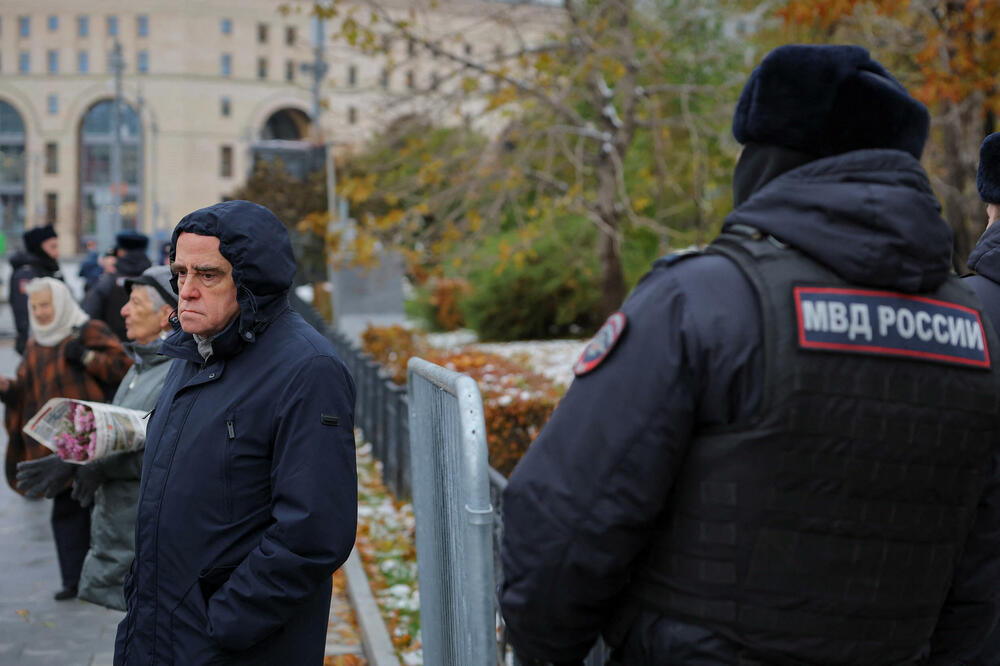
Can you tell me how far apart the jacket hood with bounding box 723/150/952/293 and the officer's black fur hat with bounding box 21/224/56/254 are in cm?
990

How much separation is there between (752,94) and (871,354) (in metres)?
0.53

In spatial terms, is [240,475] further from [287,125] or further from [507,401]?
[287,125]

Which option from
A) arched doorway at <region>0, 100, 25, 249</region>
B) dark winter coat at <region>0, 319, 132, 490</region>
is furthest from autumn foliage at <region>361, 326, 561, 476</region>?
arched doorway at <region>0, 100, 25, 249</region>

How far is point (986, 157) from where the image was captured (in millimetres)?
3203

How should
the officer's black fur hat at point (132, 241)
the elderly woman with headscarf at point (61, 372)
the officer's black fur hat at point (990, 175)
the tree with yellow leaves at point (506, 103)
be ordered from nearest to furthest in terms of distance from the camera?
1. the officer's black fur hat at point (990, 175)
2. the elderly woman with headscarf at point (61, 372)
3. the officer's black fur hat at point (132, 241)
4. the tree with yellow leaves at point (506, 103)

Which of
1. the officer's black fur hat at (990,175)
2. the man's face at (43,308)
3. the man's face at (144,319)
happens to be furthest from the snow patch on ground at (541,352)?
the officer's black fur hat at (990,175)

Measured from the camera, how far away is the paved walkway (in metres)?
5.46

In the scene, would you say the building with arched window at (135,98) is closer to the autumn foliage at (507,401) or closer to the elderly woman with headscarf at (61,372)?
the autumn foliage at (507,401)

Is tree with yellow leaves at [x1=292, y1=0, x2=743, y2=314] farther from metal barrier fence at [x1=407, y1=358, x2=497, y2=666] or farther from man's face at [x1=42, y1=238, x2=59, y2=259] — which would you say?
metal barrier fence at [x1=407, y1=358, x2=497, y2=666]

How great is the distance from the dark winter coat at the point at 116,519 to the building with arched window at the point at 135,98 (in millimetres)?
94426

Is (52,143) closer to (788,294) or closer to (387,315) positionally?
(387,315)

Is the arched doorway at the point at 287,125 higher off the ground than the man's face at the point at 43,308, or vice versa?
the arched doorway at the point at 287,125

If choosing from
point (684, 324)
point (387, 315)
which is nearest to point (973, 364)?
point (684, 324)

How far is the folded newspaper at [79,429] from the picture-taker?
382 cm
